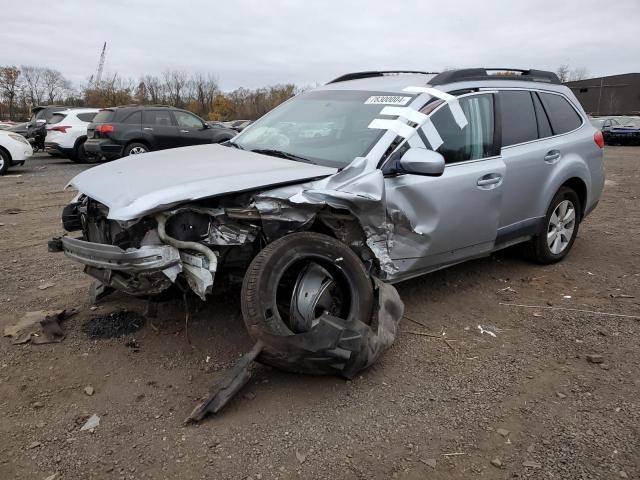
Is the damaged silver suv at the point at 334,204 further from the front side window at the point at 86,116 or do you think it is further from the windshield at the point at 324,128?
the front side window at the point at 86,116

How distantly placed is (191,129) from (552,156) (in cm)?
1121

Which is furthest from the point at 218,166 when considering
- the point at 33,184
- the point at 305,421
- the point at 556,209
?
the point at 33,184

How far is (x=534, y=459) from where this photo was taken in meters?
2.36

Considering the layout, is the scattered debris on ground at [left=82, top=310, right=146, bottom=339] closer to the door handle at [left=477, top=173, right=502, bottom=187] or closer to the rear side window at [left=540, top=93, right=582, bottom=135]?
the door handle at [left=477, top=173, right=502, bottom=187]

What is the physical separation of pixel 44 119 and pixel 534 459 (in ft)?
64.3

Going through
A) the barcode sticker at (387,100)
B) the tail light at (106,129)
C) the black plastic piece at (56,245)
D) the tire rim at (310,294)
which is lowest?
the tire rim at (310,294)

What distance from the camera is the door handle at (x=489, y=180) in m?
3.83

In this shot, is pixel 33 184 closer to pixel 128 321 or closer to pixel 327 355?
pixel 128 321

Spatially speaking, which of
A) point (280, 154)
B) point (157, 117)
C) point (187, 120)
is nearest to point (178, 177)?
point (280, 154)

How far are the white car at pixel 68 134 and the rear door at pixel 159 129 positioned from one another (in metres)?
2.99

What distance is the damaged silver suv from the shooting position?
9.02ft

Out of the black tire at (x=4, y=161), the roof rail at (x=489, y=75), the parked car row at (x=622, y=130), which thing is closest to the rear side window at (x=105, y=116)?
the black tire at (x=4, y=161)

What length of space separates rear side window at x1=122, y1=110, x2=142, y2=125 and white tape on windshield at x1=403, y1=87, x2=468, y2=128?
1091cm

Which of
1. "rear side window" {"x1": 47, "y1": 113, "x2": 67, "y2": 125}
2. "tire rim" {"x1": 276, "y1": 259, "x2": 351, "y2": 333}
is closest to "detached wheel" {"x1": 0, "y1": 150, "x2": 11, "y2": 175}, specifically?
"rear side window" {"x1": 47, "y1": 113, "x2": 67, "y2": 125}
